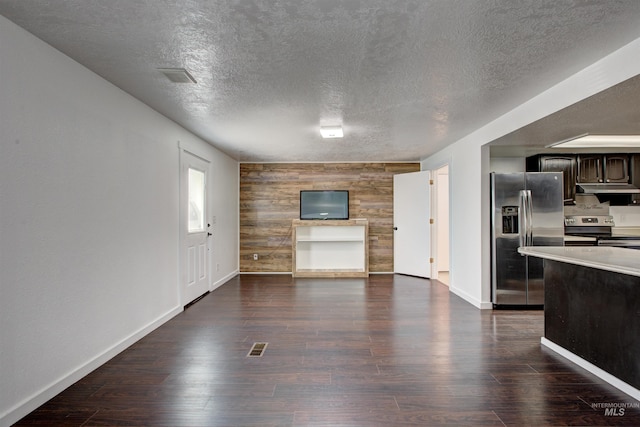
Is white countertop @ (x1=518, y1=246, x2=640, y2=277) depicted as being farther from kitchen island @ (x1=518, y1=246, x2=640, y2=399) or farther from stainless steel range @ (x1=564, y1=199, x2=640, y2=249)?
stainless steel range @ (x1=564, y1=199, x2=640, y2=249)

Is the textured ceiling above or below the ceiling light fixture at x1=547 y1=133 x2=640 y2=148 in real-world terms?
below

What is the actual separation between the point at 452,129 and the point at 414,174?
2095 mm

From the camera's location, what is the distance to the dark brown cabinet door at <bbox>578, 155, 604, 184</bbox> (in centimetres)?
471

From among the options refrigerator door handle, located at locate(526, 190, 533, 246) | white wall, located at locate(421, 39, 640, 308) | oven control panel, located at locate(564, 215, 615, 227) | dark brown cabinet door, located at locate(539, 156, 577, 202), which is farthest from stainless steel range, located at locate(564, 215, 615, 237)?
white wall, located at locate(421, 39, 640, 308)

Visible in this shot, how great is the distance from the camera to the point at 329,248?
6.41 m

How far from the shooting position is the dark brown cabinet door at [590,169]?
15.5ft

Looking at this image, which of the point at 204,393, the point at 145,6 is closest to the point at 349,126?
the point at 145,6

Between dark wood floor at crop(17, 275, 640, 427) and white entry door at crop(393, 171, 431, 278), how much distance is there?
2217 mm

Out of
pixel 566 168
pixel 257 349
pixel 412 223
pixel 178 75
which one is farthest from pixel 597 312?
pixel 412 223

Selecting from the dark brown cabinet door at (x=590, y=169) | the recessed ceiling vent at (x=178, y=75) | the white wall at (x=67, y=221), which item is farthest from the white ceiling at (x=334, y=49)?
the dark brown cabinet door at (x=590, y=169)

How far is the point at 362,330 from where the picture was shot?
10.9 ft

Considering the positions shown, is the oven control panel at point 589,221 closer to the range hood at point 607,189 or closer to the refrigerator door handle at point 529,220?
the range hood at point 607,189

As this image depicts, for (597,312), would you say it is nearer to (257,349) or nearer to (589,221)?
(257,349)

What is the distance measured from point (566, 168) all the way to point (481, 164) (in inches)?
63.8
